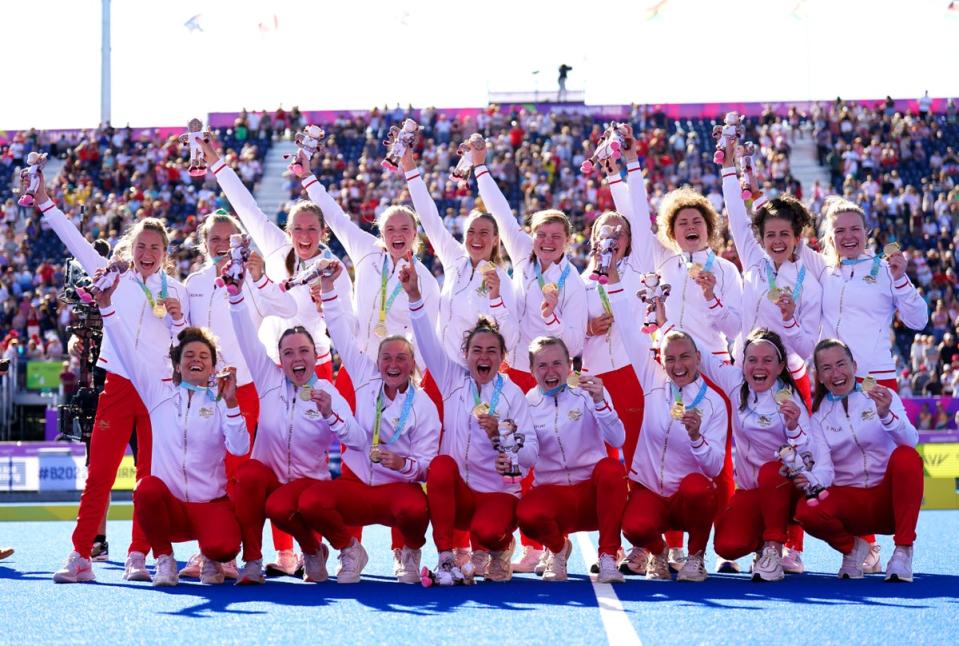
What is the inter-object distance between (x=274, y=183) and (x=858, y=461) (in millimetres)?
22416

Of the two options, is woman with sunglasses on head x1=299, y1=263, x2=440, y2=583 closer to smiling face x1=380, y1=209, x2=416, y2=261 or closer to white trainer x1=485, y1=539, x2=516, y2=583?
white trainer x1=485, y1=539, x2=516, y2=583

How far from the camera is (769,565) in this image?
691 cm

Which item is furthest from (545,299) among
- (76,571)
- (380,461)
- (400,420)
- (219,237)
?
(76,571)

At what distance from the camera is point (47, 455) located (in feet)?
48.1

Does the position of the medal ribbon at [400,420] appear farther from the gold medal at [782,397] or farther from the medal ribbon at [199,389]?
the gold medal at [782,397]

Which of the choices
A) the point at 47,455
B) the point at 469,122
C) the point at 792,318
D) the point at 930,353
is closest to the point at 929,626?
the point at 792,318

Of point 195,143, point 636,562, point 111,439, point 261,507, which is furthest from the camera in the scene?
point 195,143

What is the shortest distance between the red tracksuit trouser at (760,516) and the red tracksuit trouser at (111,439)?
322cm

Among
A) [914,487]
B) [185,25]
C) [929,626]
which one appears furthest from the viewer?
[185,25]

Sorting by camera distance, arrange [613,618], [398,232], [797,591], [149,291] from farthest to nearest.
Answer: [398,232], [149,291], [797,591], [613,618]

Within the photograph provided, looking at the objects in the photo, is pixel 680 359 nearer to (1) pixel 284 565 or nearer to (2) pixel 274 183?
(1) pixel 284 565

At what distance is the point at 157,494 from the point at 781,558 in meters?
3.32

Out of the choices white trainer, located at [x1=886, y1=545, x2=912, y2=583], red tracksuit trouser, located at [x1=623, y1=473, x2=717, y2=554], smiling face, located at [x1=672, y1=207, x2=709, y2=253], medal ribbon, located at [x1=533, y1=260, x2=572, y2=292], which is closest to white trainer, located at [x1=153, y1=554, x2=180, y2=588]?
red tracksuit trouser, located at [x1=623, y1=473, x2=717, y2=554]

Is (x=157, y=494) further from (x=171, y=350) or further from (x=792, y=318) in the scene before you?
(x=792, y=318)
